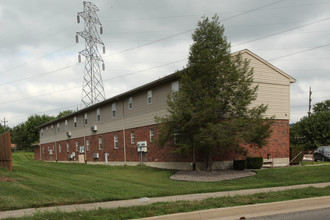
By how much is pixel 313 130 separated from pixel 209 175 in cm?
2993

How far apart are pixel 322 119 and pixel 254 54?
82.2ft

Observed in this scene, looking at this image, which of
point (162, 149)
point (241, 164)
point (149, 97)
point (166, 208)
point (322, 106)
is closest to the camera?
point (166, 208)

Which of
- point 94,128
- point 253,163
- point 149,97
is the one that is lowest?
point 253,163

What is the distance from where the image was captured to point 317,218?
779 centimetres

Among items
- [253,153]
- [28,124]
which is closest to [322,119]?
[253,153]

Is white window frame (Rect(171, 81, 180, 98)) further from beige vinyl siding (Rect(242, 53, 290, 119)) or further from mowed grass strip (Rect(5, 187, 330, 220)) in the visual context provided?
mowed grass strip (Rect(5, 187, 330, 220))

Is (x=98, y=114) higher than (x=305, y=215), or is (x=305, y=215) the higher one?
(x=98, y=114)

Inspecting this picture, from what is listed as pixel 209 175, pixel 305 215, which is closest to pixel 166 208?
pixel 305 215

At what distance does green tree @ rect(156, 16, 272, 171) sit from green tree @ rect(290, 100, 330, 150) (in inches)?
1079

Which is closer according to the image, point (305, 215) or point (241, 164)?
point (305, 215)

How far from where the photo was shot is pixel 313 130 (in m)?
44.0

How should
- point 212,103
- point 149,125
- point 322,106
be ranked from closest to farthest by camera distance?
1. point 212,103
2. point 149,125
3. point 322,106

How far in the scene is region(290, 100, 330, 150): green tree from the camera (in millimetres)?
43000

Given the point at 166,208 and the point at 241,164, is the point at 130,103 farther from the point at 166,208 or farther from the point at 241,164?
the point at 166,208
